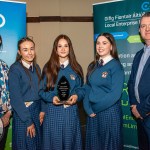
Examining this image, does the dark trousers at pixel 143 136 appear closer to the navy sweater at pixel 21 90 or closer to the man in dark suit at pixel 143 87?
the man in dark suit at pixel 143 87

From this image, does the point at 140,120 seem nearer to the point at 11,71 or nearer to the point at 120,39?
the point at 120,39

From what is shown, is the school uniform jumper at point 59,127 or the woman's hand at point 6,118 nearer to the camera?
the school uniform jumper at point 59,127

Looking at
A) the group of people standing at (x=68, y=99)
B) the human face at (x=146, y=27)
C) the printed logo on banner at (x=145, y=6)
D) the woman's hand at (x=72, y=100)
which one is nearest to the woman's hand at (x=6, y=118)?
the group of people standing at (x=68, y=99)

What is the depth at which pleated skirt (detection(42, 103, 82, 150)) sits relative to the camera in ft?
7.93

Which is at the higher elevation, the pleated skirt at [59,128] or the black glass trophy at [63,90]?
the black glass trophy at [63,90]

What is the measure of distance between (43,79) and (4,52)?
2.10ft

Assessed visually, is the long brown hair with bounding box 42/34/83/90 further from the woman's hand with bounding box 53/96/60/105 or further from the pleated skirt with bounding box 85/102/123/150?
the pleated skirt with bounding box 85/102/123/150

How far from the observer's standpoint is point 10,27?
112 inches

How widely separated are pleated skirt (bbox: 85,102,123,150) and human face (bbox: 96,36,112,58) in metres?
0.53

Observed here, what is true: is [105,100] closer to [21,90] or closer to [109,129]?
[109,129]

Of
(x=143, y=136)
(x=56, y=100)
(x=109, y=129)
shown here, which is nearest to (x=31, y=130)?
(x=56, y=100)

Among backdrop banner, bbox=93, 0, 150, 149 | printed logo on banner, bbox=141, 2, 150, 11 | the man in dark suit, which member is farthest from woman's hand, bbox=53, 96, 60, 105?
printed logo on banner, bbox=141, 2, 150, 11

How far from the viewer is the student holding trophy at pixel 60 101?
242 centimetres

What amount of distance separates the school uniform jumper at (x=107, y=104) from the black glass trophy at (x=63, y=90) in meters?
0.24
